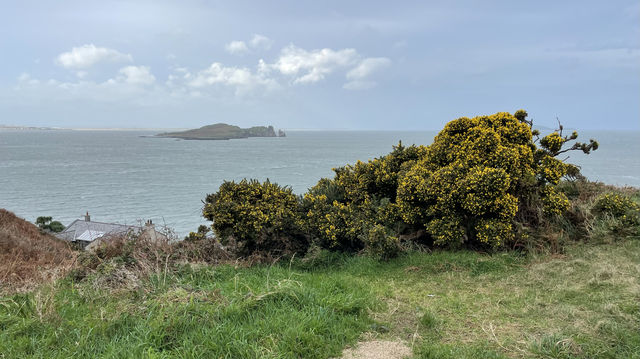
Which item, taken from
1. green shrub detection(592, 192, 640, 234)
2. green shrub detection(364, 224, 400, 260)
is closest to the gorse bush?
green shrub detection(364, 224, 400, 260)

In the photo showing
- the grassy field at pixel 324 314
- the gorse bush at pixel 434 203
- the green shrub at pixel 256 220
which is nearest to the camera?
the grassy field at pixel 324 314

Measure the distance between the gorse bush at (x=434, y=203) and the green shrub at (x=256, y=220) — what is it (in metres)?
0.02

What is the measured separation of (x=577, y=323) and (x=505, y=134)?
514 centimetres

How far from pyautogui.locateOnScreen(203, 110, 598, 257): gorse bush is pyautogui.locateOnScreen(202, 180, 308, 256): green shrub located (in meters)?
0.02

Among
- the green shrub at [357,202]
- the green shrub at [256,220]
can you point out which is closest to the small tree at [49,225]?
the green shrub at [256,220]

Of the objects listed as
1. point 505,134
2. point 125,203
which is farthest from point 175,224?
point 505,134

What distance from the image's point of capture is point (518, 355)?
15.0 feet

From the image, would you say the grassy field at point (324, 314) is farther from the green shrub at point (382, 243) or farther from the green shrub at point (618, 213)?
the green shrub at point (618, 213)

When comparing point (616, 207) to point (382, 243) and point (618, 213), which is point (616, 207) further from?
point (382, 243)

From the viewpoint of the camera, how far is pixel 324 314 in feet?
17.3

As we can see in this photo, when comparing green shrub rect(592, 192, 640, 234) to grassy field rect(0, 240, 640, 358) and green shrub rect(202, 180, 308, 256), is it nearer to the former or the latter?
grassy field rect(0, 240, 640, 358)

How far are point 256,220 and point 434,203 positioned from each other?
3.75 metres

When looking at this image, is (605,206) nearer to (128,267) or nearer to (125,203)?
(128,267)

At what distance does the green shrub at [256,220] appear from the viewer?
30.6 ft
